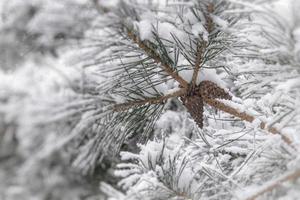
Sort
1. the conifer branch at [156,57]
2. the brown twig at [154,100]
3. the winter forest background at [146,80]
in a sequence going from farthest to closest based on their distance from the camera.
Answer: the brown twig at [154,100] → the conifer branch at [156,57] → the winter forest background at [146,80]

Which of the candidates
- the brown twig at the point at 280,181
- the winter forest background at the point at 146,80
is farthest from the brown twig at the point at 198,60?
the brown twig at the point at 280,181

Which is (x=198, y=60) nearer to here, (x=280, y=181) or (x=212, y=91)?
(x=212, y=91)

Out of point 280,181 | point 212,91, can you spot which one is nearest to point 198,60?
point 212,91

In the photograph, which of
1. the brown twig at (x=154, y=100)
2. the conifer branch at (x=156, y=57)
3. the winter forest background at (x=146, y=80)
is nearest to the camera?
the winter forest background at (x=146, y=80)

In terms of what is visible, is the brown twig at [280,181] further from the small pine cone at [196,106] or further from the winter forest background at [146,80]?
the small pine cone at [196,106]

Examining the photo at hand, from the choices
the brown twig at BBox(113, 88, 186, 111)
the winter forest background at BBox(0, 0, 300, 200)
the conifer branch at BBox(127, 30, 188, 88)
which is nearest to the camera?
the winter forest background at BBox(0, 0, 300, 200)

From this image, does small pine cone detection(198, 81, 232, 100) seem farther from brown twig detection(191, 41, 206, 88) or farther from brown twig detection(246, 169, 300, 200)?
brown twig detection(246, 169, 300, 200)

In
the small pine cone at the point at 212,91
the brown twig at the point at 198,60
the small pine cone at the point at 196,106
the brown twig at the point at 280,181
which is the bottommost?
the brown twig at the point at 280,181

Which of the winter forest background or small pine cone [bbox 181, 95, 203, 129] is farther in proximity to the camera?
small pine cone [bbox 181, 95, 203, 129]

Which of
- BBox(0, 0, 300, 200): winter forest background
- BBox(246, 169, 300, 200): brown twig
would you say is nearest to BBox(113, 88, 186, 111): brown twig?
BBox(0, 0, 300, 200): winter forest background
